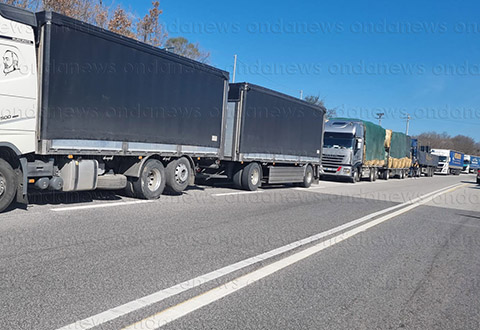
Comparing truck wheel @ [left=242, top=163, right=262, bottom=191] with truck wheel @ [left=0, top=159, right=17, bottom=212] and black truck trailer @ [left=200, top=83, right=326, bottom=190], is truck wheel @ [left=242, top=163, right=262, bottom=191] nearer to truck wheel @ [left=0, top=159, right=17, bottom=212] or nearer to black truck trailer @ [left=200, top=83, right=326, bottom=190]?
black truck trailer @ [left=200, top=83, right=326, bottom=190]

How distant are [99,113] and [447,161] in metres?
58.6

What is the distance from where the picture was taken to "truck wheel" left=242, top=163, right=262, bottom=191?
47.9 feet

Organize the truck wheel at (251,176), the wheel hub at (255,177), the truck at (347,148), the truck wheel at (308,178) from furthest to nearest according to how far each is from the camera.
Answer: the truck at (347,148) < the truck wheel at (308,178) < the wheel hub at (255,177) < the truck wheel at (251,176)

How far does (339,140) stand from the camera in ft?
80.7

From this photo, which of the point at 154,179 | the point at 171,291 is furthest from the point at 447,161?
the point at 171,291

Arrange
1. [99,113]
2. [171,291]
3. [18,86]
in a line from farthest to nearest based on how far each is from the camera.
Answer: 1. [99,113]
2. [18,86]
3. [171,291]

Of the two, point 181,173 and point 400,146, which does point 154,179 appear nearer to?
point 181,173

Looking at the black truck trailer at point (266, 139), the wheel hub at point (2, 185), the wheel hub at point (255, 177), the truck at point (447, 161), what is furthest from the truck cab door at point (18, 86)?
the truck at point (447, 161)

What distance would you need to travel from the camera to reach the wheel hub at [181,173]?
11.3 metres

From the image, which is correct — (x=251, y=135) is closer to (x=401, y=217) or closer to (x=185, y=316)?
(x=401, y=217)

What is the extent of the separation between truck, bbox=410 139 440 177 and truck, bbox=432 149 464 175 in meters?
9.21

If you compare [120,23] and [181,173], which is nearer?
[181,173]

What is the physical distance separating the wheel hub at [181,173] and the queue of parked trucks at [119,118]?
1.0 inches

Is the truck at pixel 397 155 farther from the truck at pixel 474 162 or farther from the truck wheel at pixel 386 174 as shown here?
the truck at pixel 474 162
